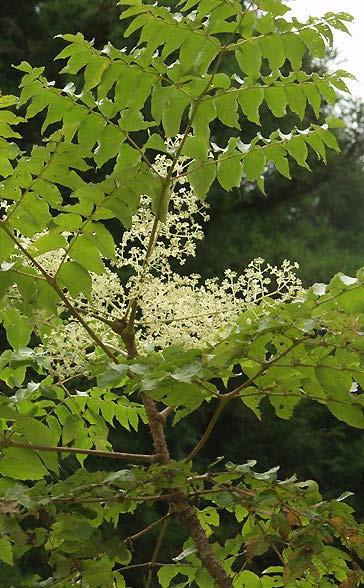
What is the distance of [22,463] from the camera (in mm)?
1553

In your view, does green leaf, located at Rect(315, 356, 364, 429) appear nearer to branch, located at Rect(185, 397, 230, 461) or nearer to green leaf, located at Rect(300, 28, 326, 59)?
branch, located at Rect(185, 397, 230, 461)

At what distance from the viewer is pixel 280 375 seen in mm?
1432

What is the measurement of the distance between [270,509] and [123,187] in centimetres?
58

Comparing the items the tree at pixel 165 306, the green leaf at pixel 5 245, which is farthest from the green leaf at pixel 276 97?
the green leaf at pixel 5 245

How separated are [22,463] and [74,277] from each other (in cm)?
32

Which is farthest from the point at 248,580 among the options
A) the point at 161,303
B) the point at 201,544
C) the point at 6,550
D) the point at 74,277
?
the point at 74,277

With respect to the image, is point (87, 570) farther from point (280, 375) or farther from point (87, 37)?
point (87, 37)

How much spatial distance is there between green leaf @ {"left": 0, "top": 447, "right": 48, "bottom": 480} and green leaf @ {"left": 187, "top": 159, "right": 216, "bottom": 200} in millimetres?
502

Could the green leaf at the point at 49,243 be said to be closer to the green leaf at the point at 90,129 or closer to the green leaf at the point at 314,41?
the green leaf at the point at 90,129

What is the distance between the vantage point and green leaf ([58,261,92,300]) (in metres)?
1.47

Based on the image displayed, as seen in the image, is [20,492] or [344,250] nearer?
[20,492]

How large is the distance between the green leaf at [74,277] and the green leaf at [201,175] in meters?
0.25

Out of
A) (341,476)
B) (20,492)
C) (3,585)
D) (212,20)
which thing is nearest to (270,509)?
(20,492)

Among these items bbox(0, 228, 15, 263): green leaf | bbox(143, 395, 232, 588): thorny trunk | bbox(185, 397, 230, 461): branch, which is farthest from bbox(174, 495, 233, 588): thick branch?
bbox(0, 228, 15, 263): green leaf
